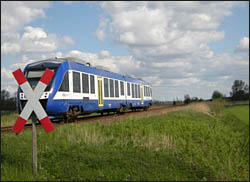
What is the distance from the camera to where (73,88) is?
53.4 feet

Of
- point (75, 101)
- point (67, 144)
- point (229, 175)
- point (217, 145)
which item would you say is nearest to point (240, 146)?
point (217, 145)

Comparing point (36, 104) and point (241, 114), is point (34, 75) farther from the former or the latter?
point (241, 114)

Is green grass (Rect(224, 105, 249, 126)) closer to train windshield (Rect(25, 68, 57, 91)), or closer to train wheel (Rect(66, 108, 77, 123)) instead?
train wheel (Rect(66, 108, 77, 123))

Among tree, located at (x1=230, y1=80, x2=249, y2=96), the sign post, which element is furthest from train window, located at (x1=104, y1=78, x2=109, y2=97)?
tree, located at (x1=230, y1=80, x2=249, y2=96)

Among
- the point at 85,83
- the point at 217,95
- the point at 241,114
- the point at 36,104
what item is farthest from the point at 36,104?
the point at 217,95

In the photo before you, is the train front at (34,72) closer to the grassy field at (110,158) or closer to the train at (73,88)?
the train at (73,88)

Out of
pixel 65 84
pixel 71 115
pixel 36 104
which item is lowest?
pixel 71 115

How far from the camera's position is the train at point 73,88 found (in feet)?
49.1

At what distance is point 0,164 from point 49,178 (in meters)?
1.63

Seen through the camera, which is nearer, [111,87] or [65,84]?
[65,84]

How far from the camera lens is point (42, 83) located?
7238 millimetres

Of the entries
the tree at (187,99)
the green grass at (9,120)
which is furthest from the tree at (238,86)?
the green grass at (9,120)

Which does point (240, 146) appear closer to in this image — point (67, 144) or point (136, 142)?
point (136, 142)

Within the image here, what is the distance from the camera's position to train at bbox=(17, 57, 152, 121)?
14965 millimetres
